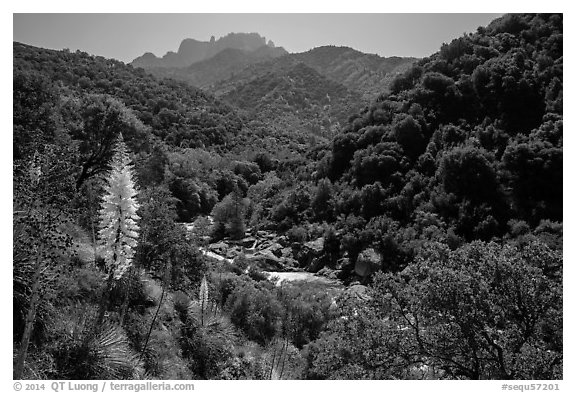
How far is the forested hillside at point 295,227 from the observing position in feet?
29.1

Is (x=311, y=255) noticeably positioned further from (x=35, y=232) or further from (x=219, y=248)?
(x=35, y=232)

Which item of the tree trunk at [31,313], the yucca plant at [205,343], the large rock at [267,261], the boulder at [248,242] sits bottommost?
the large rock at [267,261]

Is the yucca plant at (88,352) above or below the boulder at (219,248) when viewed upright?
above

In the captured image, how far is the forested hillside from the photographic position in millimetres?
8867

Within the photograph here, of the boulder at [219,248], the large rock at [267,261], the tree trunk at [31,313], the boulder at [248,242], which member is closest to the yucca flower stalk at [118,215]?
the tree trunk at [31,313]

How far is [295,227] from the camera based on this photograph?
49.2 meters

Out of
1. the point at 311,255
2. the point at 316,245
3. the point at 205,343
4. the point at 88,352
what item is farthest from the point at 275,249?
the point at 88,352

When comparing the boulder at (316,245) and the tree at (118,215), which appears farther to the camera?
the boulder at (316,245)

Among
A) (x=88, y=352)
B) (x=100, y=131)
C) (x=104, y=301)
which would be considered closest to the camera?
(x=104, y=301)

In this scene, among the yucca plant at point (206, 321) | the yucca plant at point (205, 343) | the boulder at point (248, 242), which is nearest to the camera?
the yucca plant at point (205, 343)

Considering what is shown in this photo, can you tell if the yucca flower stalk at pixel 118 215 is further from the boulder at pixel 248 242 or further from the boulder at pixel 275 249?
the boulder at pixel 248 242

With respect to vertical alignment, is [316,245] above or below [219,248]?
above

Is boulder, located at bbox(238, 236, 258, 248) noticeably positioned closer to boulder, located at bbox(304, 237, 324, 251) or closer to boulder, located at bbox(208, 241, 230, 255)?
boulder, located at bbox(208, 241, 230, 255)

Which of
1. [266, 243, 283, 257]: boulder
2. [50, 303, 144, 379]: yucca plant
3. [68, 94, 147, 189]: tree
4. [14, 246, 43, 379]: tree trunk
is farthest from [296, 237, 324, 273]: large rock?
[14, 246, 43, 379]: tree trunk
